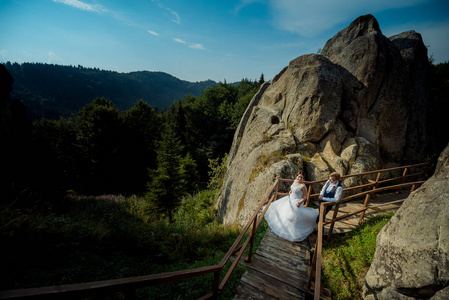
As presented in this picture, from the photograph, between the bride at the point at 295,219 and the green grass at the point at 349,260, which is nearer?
the green grass at the point at 349,260

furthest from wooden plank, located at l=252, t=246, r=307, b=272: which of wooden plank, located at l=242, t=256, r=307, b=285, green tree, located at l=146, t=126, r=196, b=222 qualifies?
green tree, located at l=146, t=126, r=196, b=222

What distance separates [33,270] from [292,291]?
5.99 metres

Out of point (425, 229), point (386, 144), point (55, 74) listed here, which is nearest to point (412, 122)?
point (386, 144)

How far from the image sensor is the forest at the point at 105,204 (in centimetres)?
452

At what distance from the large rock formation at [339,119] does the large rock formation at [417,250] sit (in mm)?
4694

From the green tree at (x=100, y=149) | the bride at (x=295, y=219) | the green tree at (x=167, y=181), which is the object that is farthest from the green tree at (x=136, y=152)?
the bride at (x=295, y=219)

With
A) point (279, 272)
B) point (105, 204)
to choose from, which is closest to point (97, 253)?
point (279, 272)

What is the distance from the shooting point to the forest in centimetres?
452

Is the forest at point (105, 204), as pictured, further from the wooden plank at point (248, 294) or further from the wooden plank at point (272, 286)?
the wooden plank at point (272, 286)

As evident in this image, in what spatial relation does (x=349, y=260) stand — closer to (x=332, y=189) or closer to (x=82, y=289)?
(x=332, y=189)

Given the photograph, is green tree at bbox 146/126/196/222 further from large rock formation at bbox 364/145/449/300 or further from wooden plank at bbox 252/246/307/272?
large rock formation at bbox 364/145/449/300

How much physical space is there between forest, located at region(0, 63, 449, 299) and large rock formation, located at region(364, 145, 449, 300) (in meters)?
4.02

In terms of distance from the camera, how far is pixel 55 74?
19138 centimetres

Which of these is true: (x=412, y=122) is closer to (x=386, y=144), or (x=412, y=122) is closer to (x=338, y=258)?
(x=386, y=144)
